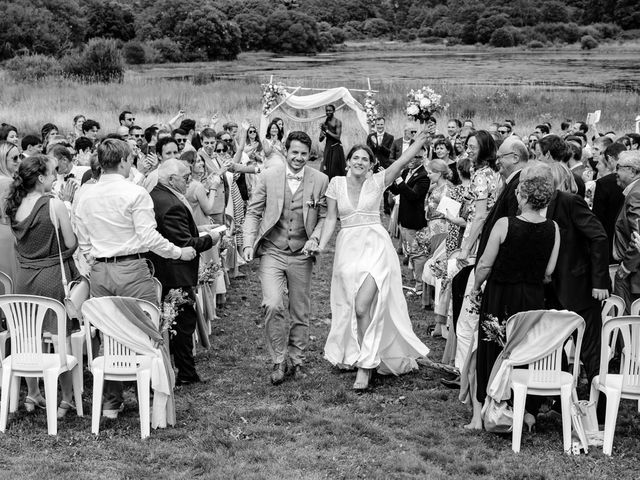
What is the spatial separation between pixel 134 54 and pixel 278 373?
60.1 m

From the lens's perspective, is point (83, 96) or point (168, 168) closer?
point (168, 168)

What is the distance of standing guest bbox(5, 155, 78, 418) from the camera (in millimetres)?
6652

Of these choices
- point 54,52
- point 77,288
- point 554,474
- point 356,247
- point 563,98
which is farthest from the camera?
point 54,52

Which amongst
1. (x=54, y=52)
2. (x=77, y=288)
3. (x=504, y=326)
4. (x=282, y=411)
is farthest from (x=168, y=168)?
(x=54, y=52)

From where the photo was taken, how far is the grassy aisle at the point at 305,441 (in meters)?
5.74

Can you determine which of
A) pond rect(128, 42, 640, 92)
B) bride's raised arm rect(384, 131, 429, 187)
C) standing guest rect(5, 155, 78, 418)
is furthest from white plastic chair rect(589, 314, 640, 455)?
pond rect(128, 42, 640, 92)

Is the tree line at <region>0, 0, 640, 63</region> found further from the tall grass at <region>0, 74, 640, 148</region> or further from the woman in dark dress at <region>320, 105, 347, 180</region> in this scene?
the woman in dark dress at <region>320, 105, 347, 180</region>

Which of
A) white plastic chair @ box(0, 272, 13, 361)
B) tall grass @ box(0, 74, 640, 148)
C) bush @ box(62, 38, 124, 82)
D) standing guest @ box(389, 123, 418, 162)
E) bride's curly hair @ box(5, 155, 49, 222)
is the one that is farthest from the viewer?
bush @ box(62, 38, 124, 82)

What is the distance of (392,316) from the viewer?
788cm

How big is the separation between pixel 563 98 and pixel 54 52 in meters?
42.4

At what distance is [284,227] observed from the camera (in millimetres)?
7723

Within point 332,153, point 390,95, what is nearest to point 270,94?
point 332,153

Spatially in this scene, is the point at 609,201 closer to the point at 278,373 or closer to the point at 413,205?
the point at 413,205

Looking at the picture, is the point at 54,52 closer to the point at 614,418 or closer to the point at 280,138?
the point at 280,138
